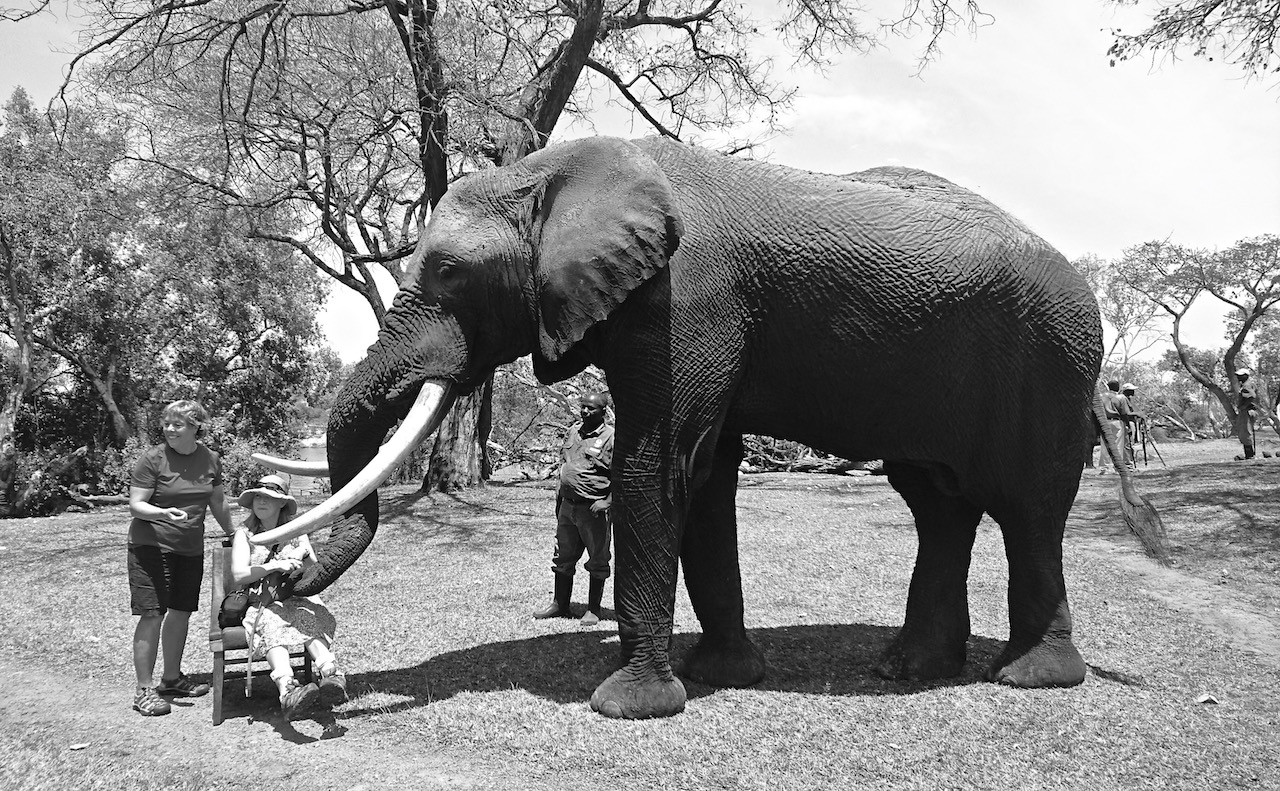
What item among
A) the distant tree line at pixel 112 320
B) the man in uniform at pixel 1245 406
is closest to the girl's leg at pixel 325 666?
the distant tree line at pixel 112 320

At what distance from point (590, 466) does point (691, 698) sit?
7.28 ft

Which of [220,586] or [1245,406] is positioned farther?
[1245,406]

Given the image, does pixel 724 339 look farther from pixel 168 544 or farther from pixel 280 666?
pixel 168 544

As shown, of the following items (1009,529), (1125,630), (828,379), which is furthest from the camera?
(1125,630)

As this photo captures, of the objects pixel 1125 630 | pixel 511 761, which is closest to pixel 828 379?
pixel 511 761

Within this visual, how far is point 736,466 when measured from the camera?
5.54 metres

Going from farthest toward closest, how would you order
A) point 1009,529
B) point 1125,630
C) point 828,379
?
1. point 1125,630
2. point 1009,529
3. point 828,379

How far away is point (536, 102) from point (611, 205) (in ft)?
33.9

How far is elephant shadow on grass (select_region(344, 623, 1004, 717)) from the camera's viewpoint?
5328 millimetres

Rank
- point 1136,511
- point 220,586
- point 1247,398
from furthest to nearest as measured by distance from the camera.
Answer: point 1247,398 → point 1136,511 → point 220,586

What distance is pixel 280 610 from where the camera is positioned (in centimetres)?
482

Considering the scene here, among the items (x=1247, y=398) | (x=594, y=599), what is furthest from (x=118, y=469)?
(x=1247, y=398)

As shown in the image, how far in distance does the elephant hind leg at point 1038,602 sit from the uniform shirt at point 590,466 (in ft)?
9.17

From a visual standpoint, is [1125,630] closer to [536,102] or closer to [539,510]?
[539,510]
